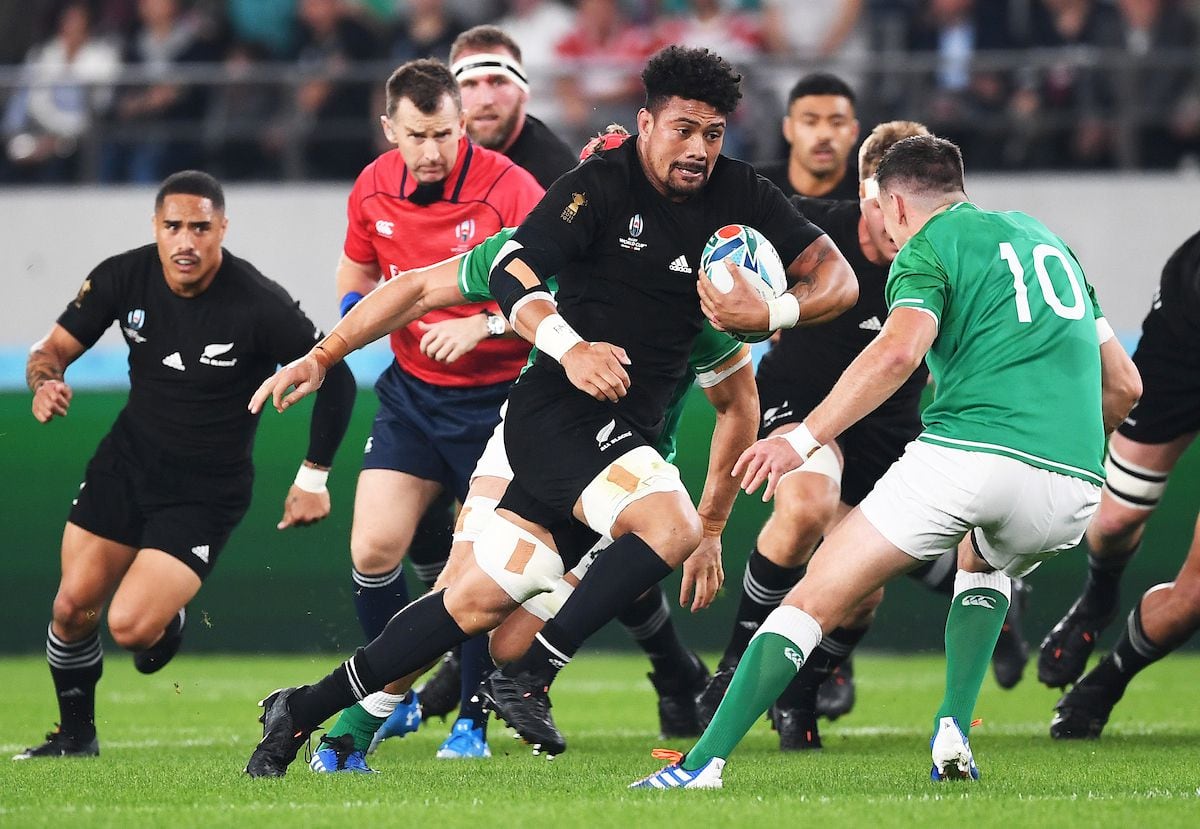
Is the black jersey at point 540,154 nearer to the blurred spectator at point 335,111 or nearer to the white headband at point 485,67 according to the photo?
the white headband at point 485,67

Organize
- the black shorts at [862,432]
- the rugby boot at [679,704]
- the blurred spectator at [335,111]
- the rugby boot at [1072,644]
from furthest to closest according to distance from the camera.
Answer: the blurred spectator at [335,111]
the rugby boot at [1072,644]
the rugby boot at [679,704]
the black shorts at [862,432]

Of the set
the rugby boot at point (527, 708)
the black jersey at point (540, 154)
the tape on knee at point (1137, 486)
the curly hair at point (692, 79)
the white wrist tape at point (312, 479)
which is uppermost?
the curly hair at point (692, 79)

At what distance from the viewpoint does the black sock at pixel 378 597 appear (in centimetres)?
739

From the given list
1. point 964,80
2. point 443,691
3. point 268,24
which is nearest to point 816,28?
point 964,80

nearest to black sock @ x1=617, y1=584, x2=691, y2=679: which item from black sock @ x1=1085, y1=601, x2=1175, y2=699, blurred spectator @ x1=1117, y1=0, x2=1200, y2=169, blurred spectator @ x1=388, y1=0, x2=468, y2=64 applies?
black sock @ x1=1085, y1=601, x2=1175, y2=699

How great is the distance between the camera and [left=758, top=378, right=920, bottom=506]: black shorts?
25.5 feet

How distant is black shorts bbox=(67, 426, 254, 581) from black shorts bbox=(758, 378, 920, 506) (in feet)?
8.12

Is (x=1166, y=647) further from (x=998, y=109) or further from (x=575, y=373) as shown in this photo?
(x=998, y=109)

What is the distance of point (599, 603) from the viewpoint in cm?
548

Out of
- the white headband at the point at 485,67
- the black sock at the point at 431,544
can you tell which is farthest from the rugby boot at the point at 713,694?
the white headband at the point at 485,67

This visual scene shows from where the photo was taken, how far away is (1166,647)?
7.30m

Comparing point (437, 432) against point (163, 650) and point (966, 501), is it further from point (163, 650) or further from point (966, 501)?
point (966, 501)

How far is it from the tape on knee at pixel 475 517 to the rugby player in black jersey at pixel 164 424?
973mm

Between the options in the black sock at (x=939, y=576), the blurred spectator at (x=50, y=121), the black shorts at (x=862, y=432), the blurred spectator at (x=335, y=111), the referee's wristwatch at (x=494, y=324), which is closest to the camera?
the referee's wristwatch at (x=494, y=324)
